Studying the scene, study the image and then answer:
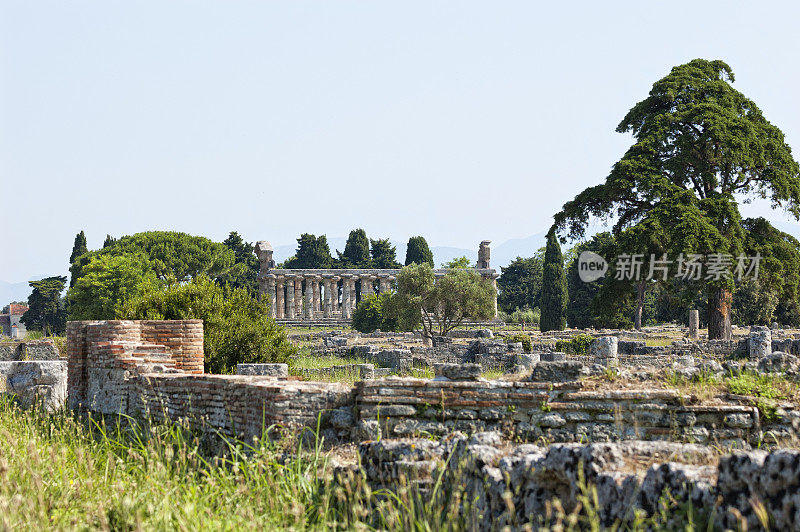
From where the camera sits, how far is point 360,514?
6.33 metres

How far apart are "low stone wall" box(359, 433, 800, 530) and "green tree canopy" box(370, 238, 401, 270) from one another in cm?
10278

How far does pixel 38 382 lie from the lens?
14.4 m

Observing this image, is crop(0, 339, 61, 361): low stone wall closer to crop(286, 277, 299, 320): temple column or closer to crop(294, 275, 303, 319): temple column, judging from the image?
crop(286, 277, 299, 320): temple column

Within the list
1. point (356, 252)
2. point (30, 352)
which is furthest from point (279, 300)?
point (30, 352)

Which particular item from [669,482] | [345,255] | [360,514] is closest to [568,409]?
[360,514]

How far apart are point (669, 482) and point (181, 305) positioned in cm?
1500

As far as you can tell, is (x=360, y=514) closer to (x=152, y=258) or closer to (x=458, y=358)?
(x=458, y=358)

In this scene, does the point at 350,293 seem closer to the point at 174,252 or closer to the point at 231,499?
the point at 174,252

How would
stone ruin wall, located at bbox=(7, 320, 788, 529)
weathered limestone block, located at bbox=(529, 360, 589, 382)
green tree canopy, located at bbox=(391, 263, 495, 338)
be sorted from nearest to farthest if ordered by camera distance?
stone ruin wall, located at bbox=(7, 320, 788, 529) → weathered limestone block, located at bbox=(529, 360, 589, 382) → green tree canopy, located at bbox=(391, 263, 495, 338)

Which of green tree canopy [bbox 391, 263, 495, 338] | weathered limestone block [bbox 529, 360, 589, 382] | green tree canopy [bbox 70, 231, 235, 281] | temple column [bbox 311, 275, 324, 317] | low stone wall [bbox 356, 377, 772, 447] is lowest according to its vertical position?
low stone wall [bbox 356, 377, 772, 447]

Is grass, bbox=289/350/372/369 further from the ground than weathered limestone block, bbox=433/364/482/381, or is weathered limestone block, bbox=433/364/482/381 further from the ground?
weathered limestone block, bbox=433/364/482/381

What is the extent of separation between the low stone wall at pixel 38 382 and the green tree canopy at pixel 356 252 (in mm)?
93821

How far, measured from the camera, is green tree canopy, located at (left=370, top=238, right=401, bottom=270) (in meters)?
110

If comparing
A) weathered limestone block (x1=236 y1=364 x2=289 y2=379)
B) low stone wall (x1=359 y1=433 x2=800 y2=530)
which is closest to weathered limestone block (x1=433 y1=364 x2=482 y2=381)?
low stone wall (x1=359 y1=433 x2=800 y2=530)
